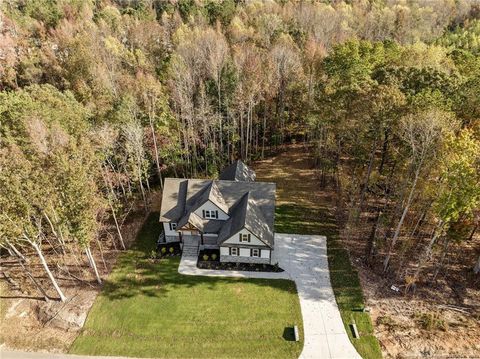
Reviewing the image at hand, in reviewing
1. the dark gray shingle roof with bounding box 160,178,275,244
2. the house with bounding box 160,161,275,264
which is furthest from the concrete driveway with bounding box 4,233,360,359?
the dark gray shingle roof with bounding box 160,178,275,244

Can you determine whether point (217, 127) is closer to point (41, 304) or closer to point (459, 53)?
point (41, 304)

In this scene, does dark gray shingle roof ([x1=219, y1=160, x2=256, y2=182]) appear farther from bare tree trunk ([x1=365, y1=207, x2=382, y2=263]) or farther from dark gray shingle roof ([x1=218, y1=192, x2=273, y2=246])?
bare tree trunk ([x1=365, y1=207, x2=382, y2=263])

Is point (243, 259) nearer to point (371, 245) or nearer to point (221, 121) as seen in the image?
point (371, 245)

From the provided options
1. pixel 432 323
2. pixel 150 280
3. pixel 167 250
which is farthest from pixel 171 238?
pixel 432 323

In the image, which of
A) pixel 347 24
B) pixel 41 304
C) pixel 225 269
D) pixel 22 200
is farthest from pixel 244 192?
pixel 347 24

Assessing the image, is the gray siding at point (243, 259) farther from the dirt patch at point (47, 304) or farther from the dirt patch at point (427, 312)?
the dirt patch at point (47, 304)
